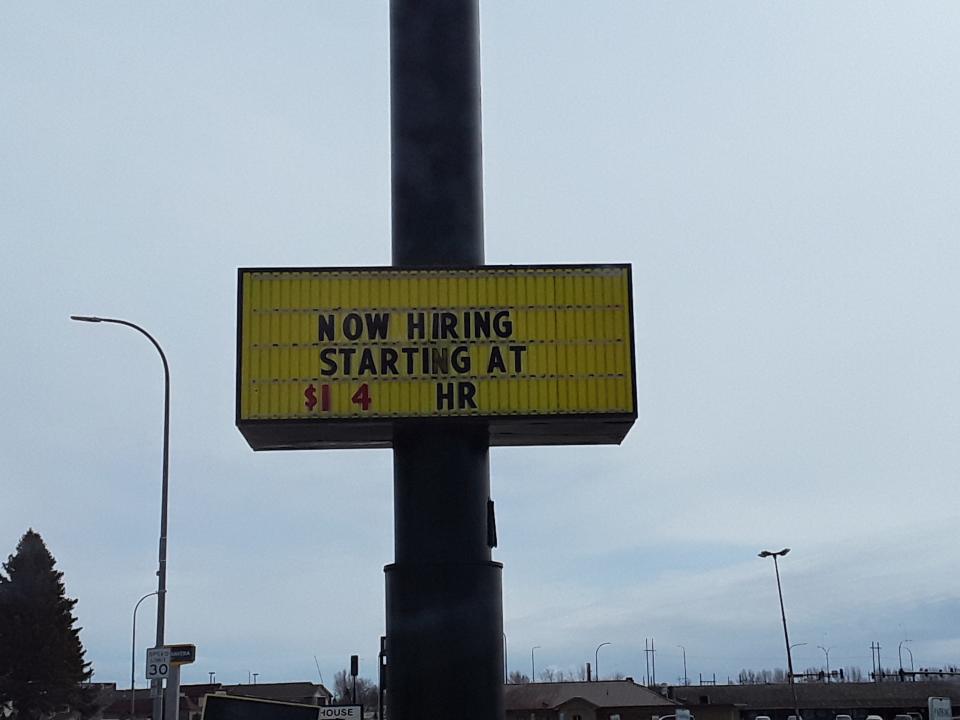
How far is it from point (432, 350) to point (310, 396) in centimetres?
182

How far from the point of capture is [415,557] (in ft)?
57.1

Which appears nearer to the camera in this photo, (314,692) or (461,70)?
(461,70)

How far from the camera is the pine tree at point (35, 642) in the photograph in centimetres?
7375

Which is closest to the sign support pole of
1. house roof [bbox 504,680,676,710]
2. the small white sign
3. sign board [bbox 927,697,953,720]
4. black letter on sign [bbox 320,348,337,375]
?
black letter on sign [bbox 320,348,337,375]

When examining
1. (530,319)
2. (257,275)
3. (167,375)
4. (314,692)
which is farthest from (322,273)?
(314,692)

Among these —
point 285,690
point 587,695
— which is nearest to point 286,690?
point 285,690

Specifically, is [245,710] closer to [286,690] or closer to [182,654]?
[182,654]

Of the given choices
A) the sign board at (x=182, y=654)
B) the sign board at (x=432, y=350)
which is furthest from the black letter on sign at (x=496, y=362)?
the sign board at (x=182, y=654)

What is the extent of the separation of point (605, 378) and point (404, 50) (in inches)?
248

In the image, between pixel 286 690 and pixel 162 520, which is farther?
pixel 286 690

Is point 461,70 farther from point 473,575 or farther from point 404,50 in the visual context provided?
point 473,575

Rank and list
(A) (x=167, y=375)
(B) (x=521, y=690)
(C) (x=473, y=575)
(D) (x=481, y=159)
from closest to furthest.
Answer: (C) (x=473, y=575), (D) (x=481, y=159), (A) (x=167, y=375), (B) (x=521, y=690)

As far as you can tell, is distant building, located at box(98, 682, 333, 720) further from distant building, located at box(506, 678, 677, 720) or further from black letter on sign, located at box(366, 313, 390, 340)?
black letter on sign, located at box(366, 313, 390, 340)

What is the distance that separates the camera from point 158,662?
26.9m
